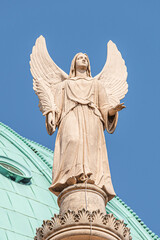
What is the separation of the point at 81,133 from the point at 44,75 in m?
2.70

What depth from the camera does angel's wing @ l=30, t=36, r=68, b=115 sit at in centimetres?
1977

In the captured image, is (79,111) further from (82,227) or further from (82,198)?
(82,227)

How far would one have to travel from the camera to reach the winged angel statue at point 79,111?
1836 centimetres

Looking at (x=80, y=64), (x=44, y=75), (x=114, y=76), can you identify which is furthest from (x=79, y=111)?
(x=114, y=76)

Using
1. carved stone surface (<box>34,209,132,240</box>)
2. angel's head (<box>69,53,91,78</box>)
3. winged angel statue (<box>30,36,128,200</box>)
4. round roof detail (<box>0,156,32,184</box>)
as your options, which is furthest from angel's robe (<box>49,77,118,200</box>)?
round roof detail (<box>0,156,32,184</box>)

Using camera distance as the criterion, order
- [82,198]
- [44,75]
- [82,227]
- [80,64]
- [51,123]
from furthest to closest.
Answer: [44,75] < [80,64] < [51,123] < [82,198] < [82,227]

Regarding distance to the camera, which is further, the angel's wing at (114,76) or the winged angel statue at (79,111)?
the angel's wing at (114,76)

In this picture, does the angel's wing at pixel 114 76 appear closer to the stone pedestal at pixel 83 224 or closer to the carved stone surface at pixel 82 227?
the stone pedestal at pixel 83 224

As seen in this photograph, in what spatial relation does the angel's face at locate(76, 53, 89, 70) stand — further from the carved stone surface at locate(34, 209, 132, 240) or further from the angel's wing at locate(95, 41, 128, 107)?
the carved stone surface at locate(34, 209, 132, 240)

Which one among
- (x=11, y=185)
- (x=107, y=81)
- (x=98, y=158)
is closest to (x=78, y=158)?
(x=98, y=158)

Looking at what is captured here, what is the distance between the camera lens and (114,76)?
71.2 ft

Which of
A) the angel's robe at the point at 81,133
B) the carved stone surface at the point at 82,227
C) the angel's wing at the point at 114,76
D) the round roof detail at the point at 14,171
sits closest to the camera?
the carved stone surface at the point at 82,227

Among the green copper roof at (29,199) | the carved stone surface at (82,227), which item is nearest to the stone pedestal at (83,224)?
the carved stone surface at (82,227)

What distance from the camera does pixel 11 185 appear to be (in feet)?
97.2
